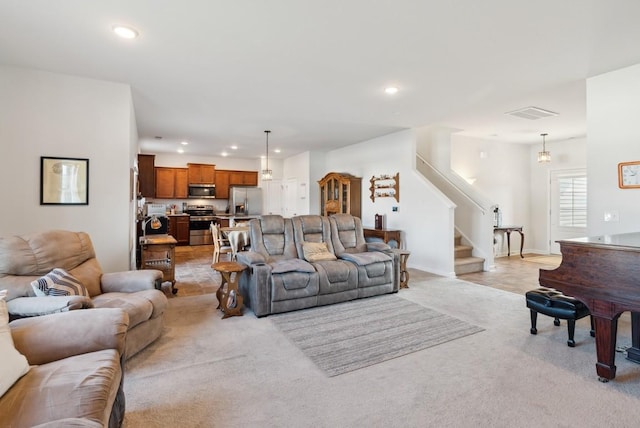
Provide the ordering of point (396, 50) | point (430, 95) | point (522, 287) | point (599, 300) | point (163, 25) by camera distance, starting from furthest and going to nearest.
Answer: point (522, 287), point (430, 95), point (396, 50), point (163, 25), point (599, 300)

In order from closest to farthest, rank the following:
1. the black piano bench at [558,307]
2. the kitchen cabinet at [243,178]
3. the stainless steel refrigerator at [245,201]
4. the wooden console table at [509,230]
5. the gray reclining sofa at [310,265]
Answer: the black piano bench at [558,307] → the gray reclining sofa at [310,265] → the wooden console table at [509,230] → the stainless steel refrigerator at [245,201] → the kitchen cabinet at [243,178]

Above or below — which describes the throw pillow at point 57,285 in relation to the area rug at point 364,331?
above

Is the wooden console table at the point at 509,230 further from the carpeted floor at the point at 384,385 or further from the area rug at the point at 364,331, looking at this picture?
the area rug at the point at 364,331

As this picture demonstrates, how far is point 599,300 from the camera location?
2.27m

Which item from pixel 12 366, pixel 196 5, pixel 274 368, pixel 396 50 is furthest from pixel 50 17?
pixel 274 368

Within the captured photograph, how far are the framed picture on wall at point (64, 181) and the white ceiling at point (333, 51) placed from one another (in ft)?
3.28

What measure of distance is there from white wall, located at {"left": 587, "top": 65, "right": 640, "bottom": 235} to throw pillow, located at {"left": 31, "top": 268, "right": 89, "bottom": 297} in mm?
5123

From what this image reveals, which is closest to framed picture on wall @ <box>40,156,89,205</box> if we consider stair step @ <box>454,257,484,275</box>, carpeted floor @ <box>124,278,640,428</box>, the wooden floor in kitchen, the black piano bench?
the wooden floor in kitchen

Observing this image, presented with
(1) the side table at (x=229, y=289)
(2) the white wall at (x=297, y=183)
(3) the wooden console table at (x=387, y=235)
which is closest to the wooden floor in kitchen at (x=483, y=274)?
(3) the wooden console table at (x=387, y=235)

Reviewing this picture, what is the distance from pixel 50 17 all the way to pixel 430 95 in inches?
157

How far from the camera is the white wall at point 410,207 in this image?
5719 mm

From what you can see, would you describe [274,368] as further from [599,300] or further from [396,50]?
[396,50]

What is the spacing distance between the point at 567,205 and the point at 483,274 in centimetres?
349

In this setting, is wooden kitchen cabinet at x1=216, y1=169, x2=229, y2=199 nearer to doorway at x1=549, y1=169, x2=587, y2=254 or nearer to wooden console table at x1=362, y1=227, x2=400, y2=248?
wooden console table at x1=362, y1=227, x2=400, y2=248
